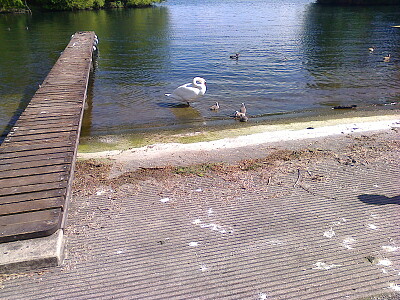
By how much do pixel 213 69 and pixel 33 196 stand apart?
17652 mm

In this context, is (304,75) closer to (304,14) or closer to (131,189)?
(131,189)

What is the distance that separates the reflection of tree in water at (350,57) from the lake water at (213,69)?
61 millimetres

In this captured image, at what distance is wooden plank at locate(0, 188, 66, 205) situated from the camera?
21.2ft

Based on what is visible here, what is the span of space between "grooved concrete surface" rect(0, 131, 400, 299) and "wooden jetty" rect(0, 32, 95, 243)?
576 millimetres

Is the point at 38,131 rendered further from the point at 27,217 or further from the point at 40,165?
the point at 27,217

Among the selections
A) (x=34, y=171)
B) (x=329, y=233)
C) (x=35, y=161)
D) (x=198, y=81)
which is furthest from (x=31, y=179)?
(x=198, y=81)

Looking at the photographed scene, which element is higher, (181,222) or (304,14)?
(304,14)

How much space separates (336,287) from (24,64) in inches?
924

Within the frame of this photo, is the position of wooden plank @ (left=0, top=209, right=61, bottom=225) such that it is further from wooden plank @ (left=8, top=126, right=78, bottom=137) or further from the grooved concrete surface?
wooden plank @ (left=8, top=126, right=78, bottom=137)

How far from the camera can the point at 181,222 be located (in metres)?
6.71

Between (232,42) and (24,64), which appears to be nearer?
(24,64)

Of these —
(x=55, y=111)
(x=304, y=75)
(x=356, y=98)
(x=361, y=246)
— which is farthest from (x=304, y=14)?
(x=361, y=246)

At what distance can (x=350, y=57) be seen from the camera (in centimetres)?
2545

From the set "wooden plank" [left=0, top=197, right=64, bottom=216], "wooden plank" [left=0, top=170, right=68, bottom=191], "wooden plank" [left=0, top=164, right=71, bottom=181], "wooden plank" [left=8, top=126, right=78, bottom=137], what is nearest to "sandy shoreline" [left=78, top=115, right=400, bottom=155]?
"wooden plank" [left=8, top=126, right=78, bottom=137]
